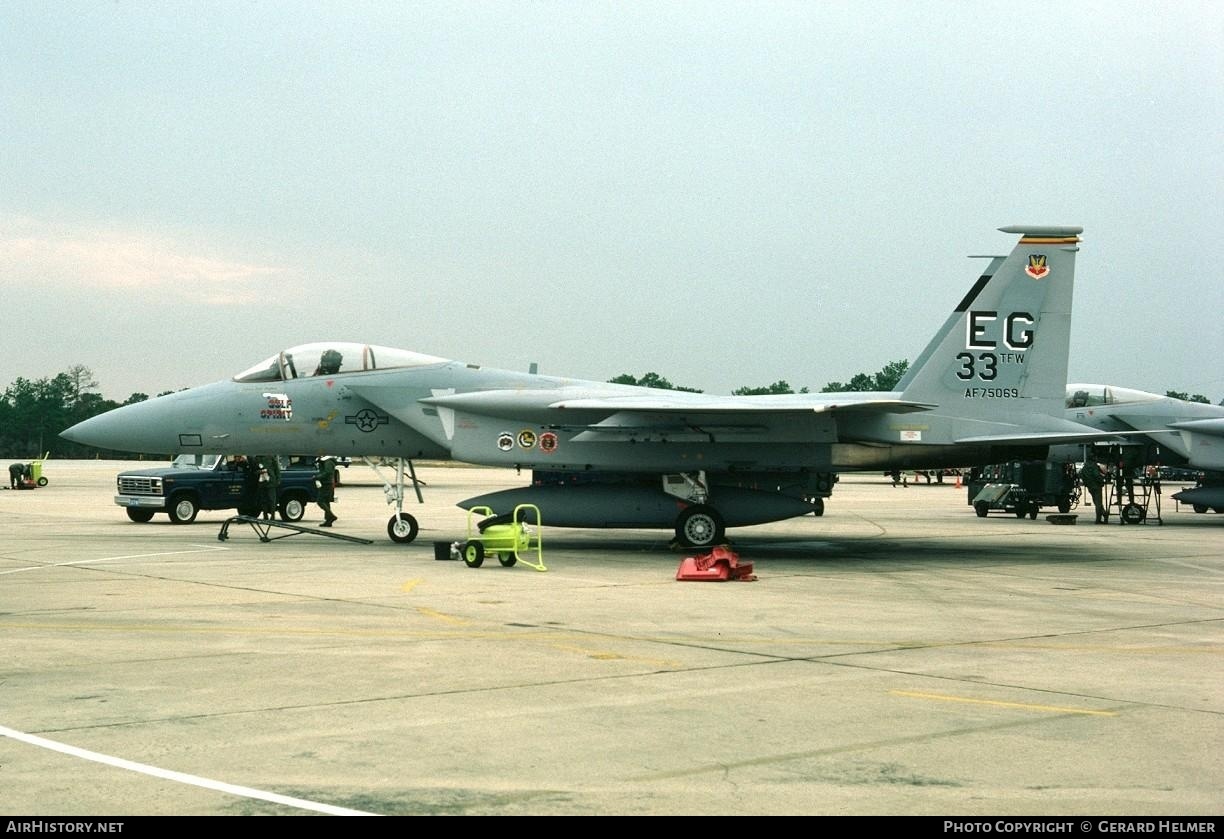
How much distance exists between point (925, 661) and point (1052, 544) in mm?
13730

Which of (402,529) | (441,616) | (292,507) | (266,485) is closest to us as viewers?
(441,616)

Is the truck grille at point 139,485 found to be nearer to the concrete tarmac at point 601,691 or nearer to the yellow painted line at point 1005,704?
the concrete tarmac at point 601,691

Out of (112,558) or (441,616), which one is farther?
(112,558)

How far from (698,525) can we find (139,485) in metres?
13.8

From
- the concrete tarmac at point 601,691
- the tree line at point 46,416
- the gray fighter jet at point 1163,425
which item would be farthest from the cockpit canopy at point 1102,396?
the tree line at point 46,416

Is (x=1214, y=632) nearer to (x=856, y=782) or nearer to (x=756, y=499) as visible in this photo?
(x=856, y=782)

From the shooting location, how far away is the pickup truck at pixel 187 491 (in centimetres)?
2514

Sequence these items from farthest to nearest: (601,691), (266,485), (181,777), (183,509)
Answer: (183,509) → (266,485) → (601,691) → (181,777)

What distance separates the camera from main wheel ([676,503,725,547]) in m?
17.7

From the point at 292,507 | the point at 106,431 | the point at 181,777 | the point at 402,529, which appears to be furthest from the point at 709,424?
the point at 181,777

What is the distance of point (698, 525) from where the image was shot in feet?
58.1

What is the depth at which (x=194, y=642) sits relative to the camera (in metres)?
9.00

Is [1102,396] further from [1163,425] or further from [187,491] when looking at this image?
[187,491]
